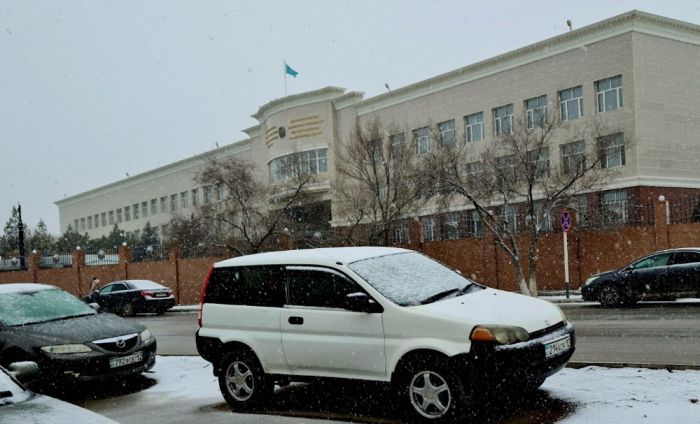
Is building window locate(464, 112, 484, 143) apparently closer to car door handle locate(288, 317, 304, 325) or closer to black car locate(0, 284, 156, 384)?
black car locate(0, 284, 156, 384)

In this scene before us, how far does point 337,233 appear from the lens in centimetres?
3322

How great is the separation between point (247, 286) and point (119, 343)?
288 cm

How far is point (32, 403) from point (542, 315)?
4.65 m

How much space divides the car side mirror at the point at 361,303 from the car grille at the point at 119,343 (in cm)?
437

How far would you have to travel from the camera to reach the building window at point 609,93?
34.2m

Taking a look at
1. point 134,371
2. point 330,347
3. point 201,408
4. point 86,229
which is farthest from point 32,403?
point 86,229

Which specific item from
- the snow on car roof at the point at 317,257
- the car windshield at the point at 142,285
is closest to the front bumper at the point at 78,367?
the snow on car roof at the point at 317,257

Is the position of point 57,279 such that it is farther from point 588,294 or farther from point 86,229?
point 86,229

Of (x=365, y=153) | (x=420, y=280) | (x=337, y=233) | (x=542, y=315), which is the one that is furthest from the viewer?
(x=337, y=233)

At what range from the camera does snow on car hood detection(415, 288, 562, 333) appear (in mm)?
6418

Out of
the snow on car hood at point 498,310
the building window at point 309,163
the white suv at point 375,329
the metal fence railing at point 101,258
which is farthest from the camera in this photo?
the building window at point 309,163

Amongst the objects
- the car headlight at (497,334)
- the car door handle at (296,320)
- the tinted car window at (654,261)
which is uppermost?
the car door handle at (296,320)

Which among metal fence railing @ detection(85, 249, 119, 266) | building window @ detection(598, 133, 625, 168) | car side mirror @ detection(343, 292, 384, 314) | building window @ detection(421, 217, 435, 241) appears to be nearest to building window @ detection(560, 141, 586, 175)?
building window @ detection(598, 133, 625, 168)

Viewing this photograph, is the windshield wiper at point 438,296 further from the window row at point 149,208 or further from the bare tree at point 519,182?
the window row at point 149,208
